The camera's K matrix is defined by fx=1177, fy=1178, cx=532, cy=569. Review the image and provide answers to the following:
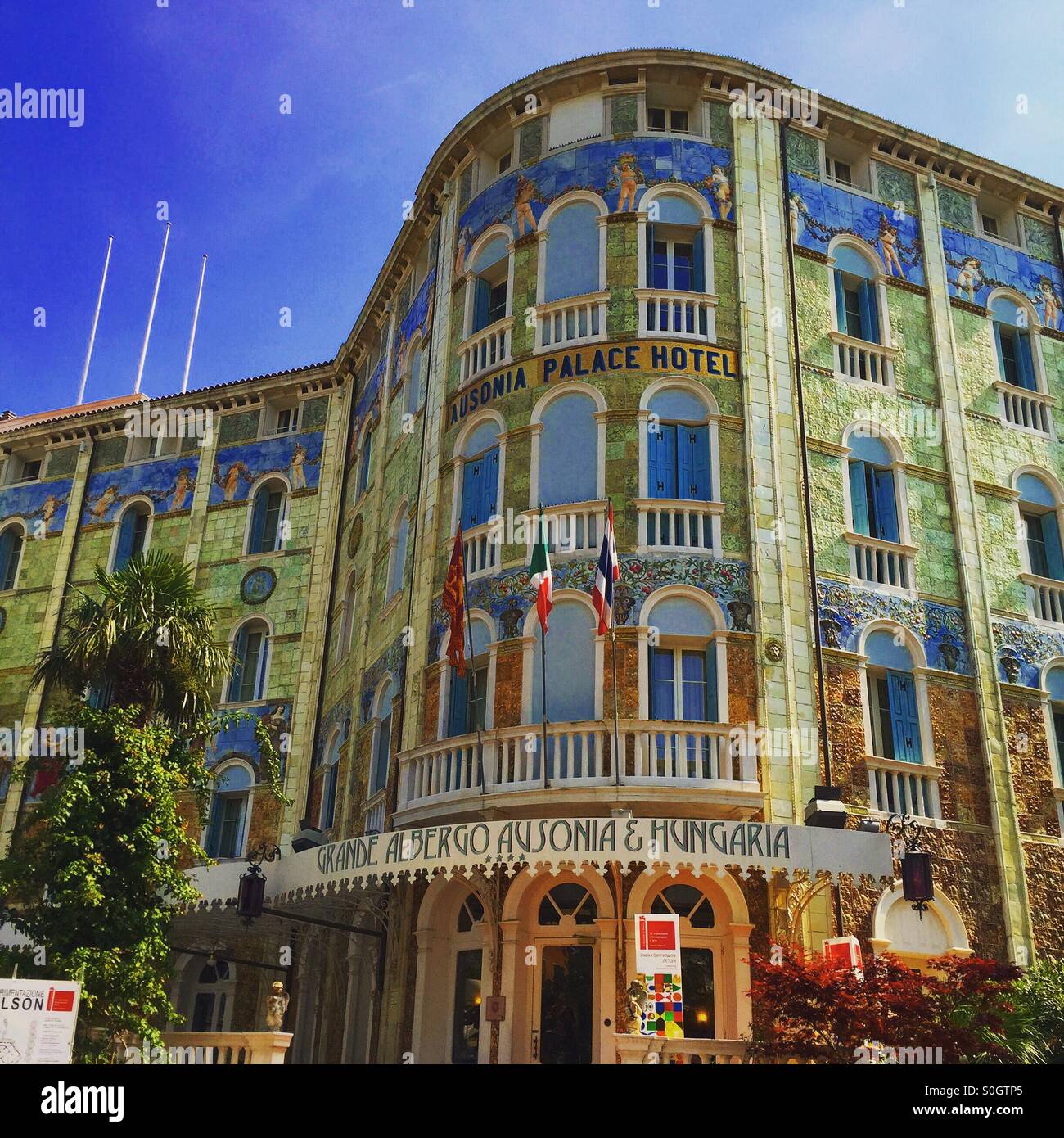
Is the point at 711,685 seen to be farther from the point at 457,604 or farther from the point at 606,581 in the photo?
the point at 457,604

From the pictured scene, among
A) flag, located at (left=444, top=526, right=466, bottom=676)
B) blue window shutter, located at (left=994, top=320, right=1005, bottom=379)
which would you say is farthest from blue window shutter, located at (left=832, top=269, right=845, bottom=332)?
flag, located at (left=444, top=526, right=466, bottom=676)

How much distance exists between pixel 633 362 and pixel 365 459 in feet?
38.7

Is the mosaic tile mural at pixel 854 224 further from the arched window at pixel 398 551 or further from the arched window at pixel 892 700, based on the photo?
the arched window at pixel 398 551

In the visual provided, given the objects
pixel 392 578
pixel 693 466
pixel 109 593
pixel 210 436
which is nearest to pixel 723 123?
pixel 693 466

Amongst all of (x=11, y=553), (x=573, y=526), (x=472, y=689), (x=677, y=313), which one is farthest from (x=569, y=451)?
(x=11, y=553)

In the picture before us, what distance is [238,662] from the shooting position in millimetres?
31328

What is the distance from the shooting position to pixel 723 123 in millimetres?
24172

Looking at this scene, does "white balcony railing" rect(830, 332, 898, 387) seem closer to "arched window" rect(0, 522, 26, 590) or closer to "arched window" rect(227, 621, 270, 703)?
"arched window" rect(227, 621, 270, 703)

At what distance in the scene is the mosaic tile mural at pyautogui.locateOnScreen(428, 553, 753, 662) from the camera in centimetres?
1982

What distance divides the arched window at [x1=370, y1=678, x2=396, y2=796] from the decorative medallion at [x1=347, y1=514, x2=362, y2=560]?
20.6ft

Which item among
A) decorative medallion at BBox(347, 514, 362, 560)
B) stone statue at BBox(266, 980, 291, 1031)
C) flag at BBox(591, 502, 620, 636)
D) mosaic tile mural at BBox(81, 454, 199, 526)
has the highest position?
mosaic tile mural at BBox(81, 454, 199, 526)

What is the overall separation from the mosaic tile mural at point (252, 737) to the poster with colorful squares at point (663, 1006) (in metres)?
15.8

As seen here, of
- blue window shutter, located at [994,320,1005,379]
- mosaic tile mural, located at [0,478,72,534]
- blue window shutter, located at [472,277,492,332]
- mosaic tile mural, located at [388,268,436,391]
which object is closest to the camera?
blue window shutter, located at [472,277,492,332]
